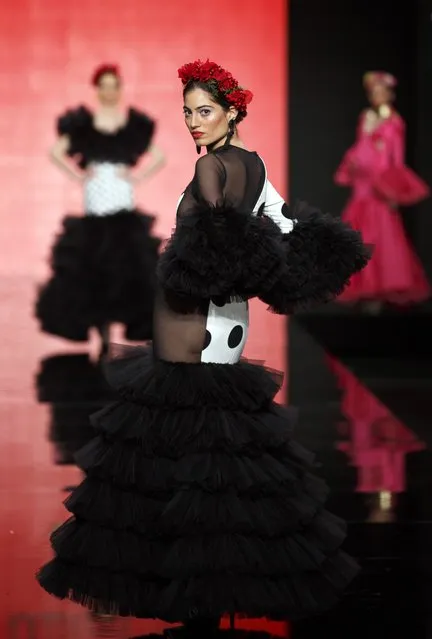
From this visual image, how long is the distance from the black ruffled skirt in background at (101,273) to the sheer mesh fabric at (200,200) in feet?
14.5

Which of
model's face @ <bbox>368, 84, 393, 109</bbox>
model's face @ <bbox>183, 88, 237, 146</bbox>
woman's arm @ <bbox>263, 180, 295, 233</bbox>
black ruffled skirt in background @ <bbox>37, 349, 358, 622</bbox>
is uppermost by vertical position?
model's face @ <bbox>368, 84, 393, 109</bbox>

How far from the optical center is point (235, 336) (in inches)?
122

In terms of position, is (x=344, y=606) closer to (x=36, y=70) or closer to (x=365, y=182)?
(x=365, y=182)

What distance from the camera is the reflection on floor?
312 cm

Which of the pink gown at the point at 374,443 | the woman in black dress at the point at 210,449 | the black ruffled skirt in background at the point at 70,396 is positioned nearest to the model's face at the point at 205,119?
the woman in black dress at the point at 210,449

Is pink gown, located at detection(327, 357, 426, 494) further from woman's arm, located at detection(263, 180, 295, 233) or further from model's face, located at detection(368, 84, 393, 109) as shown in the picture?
model's face, located at detection(368, 84, 393, 109)

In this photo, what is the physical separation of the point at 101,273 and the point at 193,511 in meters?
4.76

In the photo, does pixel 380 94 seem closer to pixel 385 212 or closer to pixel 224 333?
pixel 385 212

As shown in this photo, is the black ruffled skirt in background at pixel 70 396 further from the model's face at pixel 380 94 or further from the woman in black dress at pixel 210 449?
the model's face at pixel 380 94

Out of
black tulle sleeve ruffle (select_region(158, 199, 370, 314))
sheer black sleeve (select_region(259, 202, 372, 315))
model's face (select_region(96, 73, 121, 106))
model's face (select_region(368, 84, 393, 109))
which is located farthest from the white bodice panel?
black tulle sleeve ruffle (select_region(158, 199, 370, 314))

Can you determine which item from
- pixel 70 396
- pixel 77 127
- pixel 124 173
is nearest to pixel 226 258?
pixel 70 396

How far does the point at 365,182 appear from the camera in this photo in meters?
9.98

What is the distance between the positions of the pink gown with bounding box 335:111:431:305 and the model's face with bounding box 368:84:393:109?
0.41 feet

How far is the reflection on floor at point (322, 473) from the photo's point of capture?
3.12 metres
